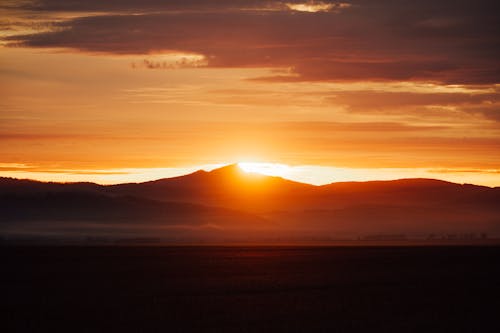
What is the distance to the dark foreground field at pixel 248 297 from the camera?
32912 millimetres

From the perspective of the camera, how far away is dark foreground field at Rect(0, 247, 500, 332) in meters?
32.9

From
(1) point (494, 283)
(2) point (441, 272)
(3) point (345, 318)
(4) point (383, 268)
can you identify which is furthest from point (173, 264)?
(3) point (345, 318)

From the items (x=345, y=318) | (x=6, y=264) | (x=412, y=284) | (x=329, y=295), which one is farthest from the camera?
(x=6, y=264)

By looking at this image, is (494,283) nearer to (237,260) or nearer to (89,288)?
(89,288)

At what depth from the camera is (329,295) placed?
42000 mm

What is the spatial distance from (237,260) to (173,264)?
275 inches

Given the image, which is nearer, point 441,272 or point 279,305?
point 279,305

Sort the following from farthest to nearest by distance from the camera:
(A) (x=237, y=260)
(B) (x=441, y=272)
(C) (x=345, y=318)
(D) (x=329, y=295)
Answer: (A) (x=237, y=260) → (B) (x=441, y=272) → (D) (x=329, y=295) → (C) (x=345, y=318)

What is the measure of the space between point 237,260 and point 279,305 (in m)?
32.7

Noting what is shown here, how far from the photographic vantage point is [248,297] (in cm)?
4097

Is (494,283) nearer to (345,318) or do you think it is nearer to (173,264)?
(345,318)

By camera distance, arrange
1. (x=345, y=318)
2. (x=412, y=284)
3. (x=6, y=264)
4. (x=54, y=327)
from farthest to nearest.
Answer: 1. (x=6, y=264)
2. (x=412, y=284)
3. (x=345, y=318)
4. (x=54, y=327)

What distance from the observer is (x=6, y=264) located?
207ft

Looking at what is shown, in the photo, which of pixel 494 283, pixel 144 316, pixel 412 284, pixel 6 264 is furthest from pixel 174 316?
pixel 6 264
